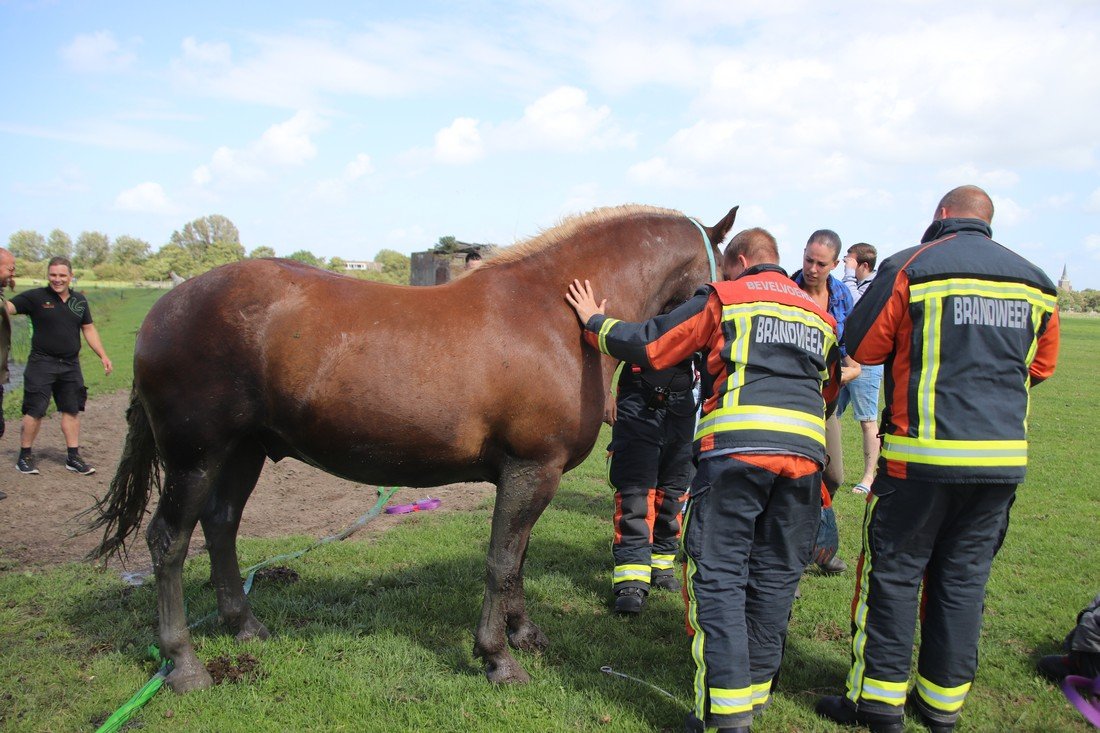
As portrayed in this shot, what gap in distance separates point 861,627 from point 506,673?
71.9 inches

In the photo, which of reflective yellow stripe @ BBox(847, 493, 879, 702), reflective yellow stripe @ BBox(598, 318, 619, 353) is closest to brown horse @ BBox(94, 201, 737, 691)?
reflective yellow stripe @ BBox(598, 318, 619, 353)

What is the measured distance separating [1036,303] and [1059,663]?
6.89 feet

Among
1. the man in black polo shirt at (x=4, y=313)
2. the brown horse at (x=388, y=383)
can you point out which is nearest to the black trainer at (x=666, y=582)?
the brown horse at (x=388, y=383)

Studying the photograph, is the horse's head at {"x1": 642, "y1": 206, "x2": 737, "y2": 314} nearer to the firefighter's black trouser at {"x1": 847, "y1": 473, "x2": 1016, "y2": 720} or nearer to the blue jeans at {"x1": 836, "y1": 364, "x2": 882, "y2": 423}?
the firefighter's black trouser at {"x1": 847, "y1": 473, "x2": 1016, "y2": 720}

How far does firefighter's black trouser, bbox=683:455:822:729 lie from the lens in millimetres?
3168

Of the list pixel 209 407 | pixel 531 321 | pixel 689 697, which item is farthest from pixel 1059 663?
pixel 209 407

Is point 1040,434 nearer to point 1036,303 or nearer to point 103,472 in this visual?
point 1036,303

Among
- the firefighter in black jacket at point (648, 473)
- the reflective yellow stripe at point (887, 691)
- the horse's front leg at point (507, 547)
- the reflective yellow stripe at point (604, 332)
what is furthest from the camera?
the firefighter in black jacket at point (648, 473)

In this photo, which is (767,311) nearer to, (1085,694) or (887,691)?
(887,691)

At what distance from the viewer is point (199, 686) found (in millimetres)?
3672

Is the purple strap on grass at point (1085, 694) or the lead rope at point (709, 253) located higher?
the lead rope at point (709, 253)

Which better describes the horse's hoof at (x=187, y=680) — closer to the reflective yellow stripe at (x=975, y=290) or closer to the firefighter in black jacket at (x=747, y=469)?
the firefighter in black jacket at (x=747, y=469)

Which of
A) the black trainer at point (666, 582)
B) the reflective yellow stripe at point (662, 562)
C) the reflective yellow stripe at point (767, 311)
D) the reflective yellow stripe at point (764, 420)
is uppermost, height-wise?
the reflective yellow stripe at point (767, 311)

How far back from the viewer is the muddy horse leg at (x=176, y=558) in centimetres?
372
